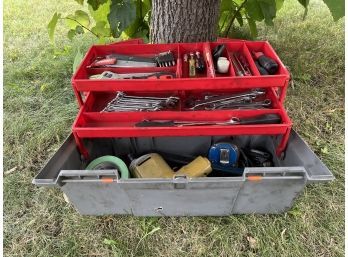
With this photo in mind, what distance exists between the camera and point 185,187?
1198mm

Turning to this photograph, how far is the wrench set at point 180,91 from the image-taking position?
126cm

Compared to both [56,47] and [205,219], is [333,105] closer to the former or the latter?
[205,219]

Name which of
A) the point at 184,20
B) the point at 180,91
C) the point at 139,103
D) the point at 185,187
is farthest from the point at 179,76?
the point at 184,20

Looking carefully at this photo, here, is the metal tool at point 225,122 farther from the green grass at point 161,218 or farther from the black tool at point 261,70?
the green grass at point 161,218

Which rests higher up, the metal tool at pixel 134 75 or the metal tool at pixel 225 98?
the metal tool at pixel 134 75

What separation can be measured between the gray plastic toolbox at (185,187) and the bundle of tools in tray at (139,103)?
8.4 inches

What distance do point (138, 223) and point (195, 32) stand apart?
115 centimetres

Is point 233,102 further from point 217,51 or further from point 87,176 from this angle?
point 87,176

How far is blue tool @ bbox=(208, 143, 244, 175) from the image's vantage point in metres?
1.48

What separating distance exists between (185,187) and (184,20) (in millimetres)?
1047

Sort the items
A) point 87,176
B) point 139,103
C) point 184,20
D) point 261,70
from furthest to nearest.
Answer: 1. point 184,20
2. point 139,103
3. point 261,70
4. point 87,176

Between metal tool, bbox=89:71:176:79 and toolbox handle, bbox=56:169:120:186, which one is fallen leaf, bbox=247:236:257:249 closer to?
toolbox handle, bbox=56:169:120:186

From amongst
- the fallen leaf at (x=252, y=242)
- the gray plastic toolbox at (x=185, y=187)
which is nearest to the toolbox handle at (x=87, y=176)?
the gray plastic toolbox at (x=185, y=187)

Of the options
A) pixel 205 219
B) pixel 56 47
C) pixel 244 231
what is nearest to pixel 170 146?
pixel 205 219
